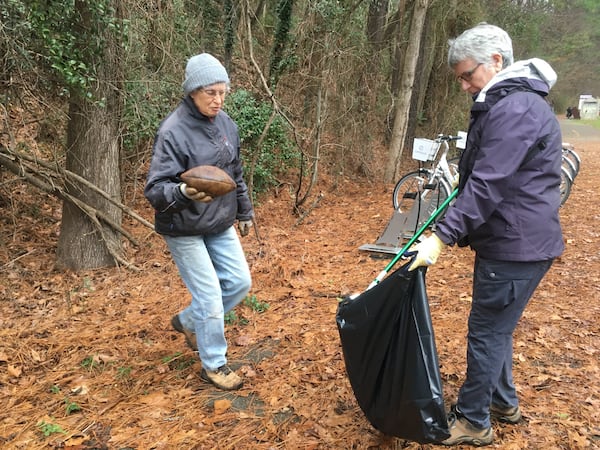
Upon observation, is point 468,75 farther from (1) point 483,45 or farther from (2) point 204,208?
(2) point 204,208

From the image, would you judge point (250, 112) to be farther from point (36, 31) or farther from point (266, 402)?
point (266, 402)

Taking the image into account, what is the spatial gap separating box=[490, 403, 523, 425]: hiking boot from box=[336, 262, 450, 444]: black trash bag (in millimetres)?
682

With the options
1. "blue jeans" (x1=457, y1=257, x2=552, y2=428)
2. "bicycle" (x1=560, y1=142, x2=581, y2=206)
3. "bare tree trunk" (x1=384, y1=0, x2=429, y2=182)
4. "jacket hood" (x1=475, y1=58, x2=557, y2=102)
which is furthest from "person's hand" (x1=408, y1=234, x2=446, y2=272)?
"bare tree trunk" (x1=384, y1=0, x2=429, y2=182)

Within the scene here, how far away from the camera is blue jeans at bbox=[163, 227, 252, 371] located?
2801 mm

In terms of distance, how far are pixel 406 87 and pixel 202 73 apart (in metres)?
7.10

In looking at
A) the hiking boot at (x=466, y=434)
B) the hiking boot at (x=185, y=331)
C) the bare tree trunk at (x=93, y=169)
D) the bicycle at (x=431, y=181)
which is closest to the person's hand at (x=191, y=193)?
the hiking boot at (x=185, y=331)

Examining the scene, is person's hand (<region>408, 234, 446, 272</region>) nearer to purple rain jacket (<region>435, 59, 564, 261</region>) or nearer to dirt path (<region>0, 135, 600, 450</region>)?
purple rain jacket (<region>435, 59, 564, 261</region>)

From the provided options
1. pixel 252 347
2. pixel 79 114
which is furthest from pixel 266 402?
pixel 79 114

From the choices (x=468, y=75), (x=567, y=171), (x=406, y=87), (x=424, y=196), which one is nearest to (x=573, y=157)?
(x=567, y=171)

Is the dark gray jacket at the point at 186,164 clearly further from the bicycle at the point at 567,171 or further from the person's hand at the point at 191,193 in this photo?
the bicycle at the point at 567,171

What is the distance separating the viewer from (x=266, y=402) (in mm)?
2898

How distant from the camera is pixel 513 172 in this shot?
199 centimetres

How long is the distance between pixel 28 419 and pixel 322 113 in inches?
239

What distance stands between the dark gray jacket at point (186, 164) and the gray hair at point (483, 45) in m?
1.44
